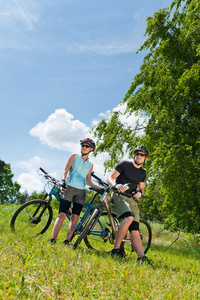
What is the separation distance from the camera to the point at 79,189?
17.5 ft

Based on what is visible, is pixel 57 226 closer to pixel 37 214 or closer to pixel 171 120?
pixel 37 214

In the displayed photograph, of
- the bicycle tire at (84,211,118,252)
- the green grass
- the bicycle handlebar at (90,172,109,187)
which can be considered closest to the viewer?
the green grass

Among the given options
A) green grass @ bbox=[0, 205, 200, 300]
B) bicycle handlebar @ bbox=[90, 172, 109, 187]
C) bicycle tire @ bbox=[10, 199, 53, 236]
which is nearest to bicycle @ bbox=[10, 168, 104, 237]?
bicycle tire @ bbox=[10, 199, 53, 236]

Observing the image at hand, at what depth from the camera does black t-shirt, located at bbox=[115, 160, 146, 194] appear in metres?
5.18

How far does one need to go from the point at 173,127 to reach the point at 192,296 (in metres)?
10.9

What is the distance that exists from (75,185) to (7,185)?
59293 mm

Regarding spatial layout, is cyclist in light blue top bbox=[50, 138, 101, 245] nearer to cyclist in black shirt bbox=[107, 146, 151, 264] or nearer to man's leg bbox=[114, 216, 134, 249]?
cyclist in black shirt bbox=[107, 146, 151, 264]

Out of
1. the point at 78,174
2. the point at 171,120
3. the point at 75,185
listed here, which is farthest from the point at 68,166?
the point at 171,120

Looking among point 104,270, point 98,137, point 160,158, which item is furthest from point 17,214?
point 98,137

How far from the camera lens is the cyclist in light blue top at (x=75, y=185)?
5285 millimetres

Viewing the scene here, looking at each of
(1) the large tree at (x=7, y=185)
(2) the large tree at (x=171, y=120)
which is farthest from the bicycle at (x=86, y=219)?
(1) the large tree at (x=7, y=185)

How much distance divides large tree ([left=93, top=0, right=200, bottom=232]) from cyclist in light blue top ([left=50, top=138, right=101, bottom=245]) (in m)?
6.74

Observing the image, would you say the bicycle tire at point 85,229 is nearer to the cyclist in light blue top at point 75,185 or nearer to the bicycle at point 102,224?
the bicycle at point 102,224

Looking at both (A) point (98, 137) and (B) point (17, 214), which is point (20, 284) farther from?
(A) point (98, 137)
